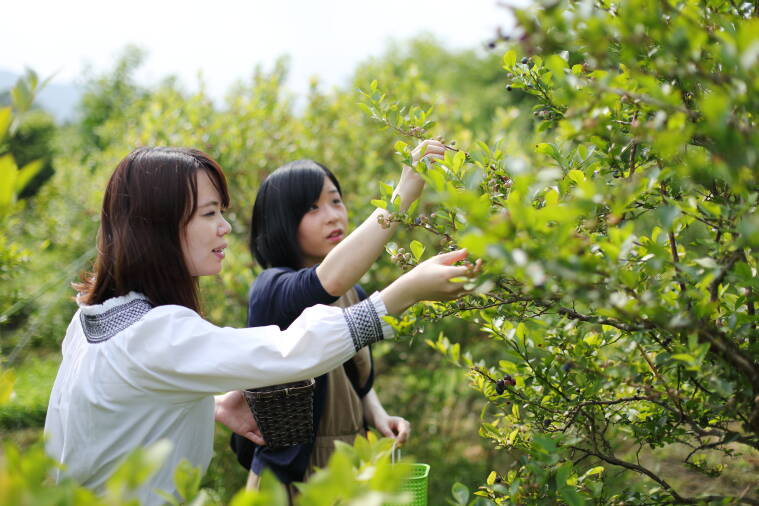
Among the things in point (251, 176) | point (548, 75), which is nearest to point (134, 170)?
point (548, 75)

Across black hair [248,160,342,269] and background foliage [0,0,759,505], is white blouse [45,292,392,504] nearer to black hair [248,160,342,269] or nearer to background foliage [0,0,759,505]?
background foliage [0,0,759,505]

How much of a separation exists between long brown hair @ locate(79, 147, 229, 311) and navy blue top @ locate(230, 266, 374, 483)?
320 millimetres

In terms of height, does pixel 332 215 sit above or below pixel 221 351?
above

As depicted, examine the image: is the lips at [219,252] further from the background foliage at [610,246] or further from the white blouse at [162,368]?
the background foliage at [610,246]

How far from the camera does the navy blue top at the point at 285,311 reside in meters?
2.05

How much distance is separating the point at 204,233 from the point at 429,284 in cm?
69

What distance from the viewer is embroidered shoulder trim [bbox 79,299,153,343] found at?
1678mm

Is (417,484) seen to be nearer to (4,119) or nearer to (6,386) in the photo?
(6,386)

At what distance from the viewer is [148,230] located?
5.94 feet

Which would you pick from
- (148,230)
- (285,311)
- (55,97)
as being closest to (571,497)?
(285,311)

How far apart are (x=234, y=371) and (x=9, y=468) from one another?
0.76m

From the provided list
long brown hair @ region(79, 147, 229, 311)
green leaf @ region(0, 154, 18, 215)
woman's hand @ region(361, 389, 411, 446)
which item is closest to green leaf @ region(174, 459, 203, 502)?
green leaf @ region(0, 154, 18, 215)

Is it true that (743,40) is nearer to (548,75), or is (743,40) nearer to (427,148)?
(548,75)

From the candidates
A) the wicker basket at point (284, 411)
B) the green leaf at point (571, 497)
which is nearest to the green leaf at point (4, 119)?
the green leaf at point (571, 497)
